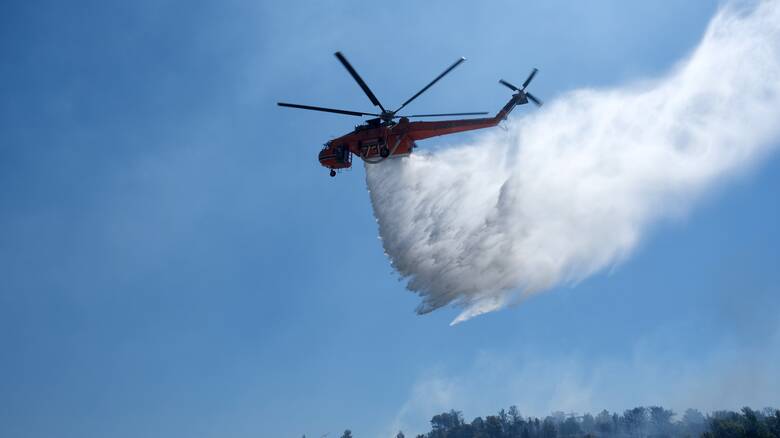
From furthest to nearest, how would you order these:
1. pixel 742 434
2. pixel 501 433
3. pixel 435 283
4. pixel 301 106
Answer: pixel 501 433
pixel 742 434
pixel 435 283
pixel 301 106

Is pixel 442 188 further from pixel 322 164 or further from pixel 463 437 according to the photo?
pixel 463 437

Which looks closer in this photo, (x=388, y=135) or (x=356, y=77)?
(x=356, y=77)

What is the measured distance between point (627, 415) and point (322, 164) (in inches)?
6699

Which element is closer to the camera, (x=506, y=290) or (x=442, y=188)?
(x=506, y=290)

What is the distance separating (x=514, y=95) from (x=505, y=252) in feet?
37.6

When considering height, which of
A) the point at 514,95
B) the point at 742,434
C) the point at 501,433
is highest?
the point at 514,95

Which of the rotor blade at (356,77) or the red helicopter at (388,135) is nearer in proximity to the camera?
the rotor blade at (356,77)

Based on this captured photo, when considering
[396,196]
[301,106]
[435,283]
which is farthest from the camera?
[396,196]

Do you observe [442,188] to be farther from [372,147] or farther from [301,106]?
[301,106]

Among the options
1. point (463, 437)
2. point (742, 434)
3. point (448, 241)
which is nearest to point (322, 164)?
point (448, 241)

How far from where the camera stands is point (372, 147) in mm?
36344

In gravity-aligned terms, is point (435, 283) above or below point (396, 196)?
below

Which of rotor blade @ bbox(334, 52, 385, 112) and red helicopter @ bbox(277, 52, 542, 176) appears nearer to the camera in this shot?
rotor blade @ bbox(334, 52, 385, 112)

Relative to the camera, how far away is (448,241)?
1465 inches
